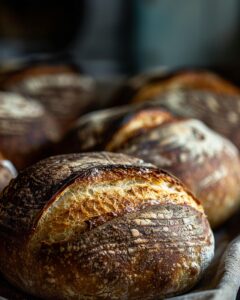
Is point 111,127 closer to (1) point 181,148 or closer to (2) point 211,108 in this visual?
(1) point 181,148

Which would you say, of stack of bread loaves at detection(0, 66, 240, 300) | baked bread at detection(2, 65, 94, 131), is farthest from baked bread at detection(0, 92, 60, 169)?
stack of bread loaves at detection(0, 66, 240, 300)

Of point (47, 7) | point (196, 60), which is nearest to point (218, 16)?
point (196, 60)

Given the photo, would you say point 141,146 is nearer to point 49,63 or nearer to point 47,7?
point 49,63

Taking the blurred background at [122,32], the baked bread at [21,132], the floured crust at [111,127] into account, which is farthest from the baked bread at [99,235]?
the blurred background at [122,32]

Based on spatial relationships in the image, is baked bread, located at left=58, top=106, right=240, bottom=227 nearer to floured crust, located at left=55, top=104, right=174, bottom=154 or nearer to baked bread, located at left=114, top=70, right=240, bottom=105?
floured crust, located at left=55, top=104, right=174, bottom=154

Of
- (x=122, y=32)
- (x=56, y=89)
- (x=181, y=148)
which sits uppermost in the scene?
(x=181, y=148)

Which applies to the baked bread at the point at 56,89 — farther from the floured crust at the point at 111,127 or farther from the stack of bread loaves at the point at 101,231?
the stack of bread loaves at the point at 101,231

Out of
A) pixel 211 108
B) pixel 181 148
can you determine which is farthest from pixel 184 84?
pixel 181 148
